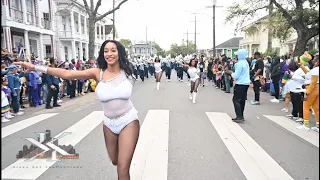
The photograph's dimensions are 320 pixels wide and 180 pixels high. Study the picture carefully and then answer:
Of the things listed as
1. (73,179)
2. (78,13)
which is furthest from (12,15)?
(73,179)

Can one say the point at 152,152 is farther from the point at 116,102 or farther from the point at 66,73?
the point at 66,73

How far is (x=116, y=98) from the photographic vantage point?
2.95 metres

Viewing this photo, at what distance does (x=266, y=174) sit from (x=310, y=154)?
1.26 metres

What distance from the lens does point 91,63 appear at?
17.1 metres

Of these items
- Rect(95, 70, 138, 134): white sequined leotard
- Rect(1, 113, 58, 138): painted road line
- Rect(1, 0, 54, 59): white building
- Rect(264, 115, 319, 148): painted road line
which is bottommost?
Rect(264, 115, 319, 148): painted road line

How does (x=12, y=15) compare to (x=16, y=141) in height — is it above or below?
above

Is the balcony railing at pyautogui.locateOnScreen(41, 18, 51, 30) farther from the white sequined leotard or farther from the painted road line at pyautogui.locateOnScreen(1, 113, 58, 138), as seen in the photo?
the white sequined leotard

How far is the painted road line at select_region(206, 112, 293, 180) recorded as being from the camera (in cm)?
386

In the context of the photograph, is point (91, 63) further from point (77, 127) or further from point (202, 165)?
point (202, 165)

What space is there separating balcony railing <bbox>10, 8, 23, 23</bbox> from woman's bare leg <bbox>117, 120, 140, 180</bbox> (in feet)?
70.9

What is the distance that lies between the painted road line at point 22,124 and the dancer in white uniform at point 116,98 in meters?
3.91

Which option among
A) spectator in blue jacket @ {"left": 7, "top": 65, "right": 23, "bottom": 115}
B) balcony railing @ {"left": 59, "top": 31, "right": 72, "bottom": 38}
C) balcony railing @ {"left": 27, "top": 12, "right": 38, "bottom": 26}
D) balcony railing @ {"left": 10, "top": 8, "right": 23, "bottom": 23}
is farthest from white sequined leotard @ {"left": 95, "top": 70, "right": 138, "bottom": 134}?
balcony railing @ {"left": 59, "top": 31, "right": 72, "bottom": 38}

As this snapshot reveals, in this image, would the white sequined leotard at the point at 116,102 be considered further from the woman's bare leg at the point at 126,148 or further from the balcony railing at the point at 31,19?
the balcony railing at the point at 31,19

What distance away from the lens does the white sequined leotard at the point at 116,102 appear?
2949 mm
